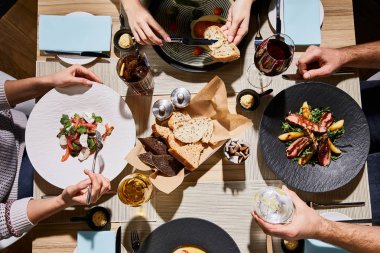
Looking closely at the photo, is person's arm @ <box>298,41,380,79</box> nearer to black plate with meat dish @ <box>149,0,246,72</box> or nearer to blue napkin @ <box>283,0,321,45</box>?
blue napkin @ <box>283,0,321,45</box>

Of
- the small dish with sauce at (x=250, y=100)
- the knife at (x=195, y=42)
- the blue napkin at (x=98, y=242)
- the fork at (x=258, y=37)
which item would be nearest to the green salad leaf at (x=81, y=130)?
the blue napkin at (x=98, y=242)

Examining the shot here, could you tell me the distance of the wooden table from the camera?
1430 millimetres

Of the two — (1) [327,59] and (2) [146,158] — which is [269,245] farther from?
(1) [327,59]

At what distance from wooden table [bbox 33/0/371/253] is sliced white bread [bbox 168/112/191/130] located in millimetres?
135

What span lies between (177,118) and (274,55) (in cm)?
44

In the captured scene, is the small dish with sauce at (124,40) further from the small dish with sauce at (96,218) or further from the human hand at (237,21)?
the small dish with sauce at (96,218)

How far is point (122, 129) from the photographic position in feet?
4.70

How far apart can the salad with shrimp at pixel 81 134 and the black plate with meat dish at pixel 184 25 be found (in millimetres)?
380

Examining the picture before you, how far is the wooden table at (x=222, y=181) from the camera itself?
4.69ft

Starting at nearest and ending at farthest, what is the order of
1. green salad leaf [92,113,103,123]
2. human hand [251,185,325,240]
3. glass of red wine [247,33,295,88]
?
human hand [251,185,325,240], glass of red wine [247,33,295,88], green salad leaf [92,113,103,123]

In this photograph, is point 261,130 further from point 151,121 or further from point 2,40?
point 2,40

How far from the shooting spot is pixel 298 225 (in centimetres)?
126

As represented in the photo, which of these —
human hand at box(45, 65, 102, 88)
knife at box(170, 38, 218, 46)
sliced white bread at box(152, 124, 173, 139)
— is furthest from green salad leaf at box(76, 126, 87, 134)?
knife at box(170, 38, 218, 46)

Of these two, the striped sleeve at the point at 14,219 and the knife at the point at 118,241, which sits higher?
the striped sleeve at the point at 14,219
